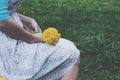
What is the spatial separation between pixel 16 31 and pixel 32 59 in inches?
9.8

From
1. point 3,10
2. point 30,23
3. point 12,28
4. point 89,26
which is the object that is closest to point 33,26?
point 30,23

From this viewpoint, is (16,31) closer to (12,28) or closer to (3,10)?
(12,28)

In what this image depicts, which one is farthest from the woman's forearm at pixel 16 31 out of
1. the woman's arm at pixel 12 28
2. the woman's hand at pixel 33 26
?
the woman's hand at pixel 33 26

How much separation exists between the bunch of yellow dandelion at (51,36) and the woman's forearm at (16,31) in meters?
0.09

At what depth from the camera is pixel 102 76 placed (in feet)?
20.8

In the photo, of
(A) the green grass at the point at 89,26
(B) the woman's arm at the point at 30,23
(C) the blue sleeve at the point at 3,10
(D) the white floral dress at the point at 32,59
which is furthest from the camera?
(A) the green grass at the point at 89,26

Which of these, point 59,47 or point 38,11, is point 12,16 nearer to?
point 59,47

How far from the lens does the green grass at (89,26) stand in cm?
662

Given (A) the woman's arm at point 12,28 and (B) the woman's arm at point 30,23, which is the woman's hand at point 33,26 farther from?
(A) the woman's arm at point 12,28

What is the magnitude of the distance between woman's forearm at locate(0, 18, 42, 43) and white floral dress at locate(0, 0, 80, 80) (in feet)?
0.17

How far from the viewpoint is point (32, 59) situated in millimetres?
4332

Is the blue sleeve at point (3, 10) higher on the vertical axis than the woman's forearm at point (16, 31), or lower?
higher

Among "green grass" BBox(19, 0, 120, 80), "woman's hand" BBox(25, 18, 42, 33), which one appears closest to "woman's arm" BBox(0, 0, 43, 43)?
"woman's hand" BBox(25, 18, 42, 33)

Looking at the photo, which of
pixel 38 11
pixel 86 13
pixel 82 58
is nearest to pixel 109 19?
pixel 86 13
